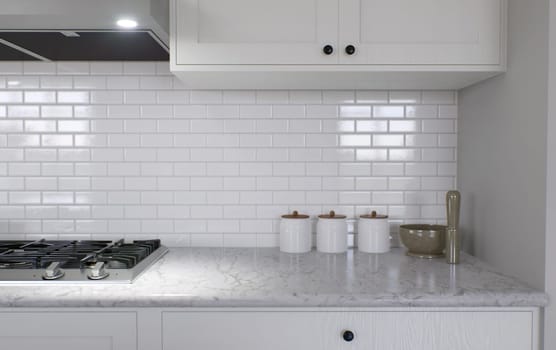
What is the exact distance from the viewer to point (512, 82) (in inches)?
64.6

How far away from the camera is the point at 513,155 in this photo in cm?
162

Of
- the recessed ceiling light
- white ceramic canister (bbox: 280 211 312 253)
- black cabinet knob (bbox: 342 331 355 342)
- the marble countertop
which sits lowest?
black cabinet knob (bbox: 342 331 355 342)

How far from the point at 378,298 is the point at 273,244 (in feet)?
2.67

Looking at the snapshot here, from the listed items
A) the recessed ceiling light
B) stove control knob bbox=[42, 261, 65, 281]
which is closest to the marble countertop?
stove control knob bbox=[42, 261, 65, 281]

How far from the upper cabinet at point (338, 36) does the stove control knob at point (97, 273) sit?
74 cm

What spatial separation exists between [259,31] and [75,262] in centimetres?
107

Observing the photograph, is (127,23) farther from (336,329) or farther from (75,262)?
(336,329)

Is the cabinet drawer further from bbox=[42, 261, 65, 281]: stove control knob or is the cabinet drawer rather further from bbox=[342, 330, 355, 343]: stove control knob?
bbox=[42, 261, 65, 281]: stove control knob

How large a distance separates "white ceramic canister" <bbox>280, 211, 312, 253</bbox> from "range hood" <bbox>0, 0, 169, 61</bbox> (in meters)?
0.89

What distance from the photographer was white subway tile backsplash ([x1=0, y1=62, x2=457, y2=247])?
6.93 feet

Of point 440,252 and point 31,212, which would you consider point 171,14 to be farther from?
point 440,252

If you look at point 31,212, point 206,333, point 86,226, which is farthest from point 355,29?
point 31,212

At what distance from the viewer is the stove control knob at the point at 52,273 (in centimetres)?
153

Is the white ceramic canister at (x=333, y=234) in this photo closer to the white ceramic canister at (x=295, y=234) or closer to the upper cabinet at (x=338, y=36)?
the white ceramic canister at (x=295, y=234)
